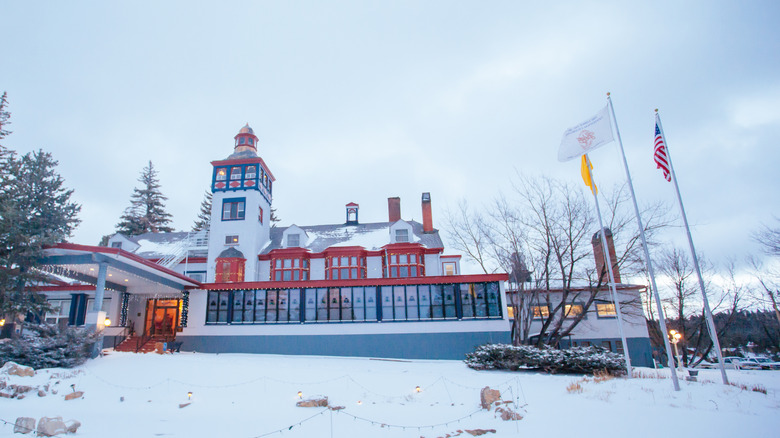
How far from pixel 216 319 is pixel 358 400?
51.4 feet

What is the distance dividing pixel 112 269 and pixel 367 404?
14.9m

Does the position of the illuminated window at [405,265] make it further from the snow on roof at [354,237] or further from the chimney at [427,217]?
the chimney at [427,217]

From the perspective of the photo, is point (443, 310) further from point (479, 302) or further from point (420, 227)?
point (420, 227)

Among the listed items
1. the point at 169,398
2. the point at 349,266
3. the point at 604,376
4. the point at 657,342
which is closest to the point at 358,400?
the point at 169,398

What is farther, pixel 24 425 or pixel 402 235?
pixel 402 235

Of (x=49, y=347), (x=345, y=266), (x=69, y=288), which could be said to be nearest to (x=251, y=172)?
(x=345, y=266)

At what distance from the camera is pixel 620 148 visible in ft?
52.3

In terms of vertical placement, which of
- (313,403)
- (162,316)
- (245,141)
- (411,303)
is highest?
(245,141)

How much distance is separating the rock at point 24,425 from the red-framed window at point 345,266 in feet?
71.0

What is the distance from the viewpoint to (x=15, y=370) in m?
13.4

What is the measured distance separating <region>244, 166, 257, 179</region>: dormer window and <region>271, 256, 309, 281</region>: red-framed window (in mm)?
7077

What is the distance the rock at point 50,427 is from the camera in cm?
891

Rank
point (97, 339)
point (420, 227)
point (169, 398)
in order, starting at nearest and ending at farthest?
point (169, 398), point (97, 339), point (420, 227)

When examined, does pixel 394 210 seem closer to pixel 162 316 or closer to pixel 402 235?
pixel 402 235
